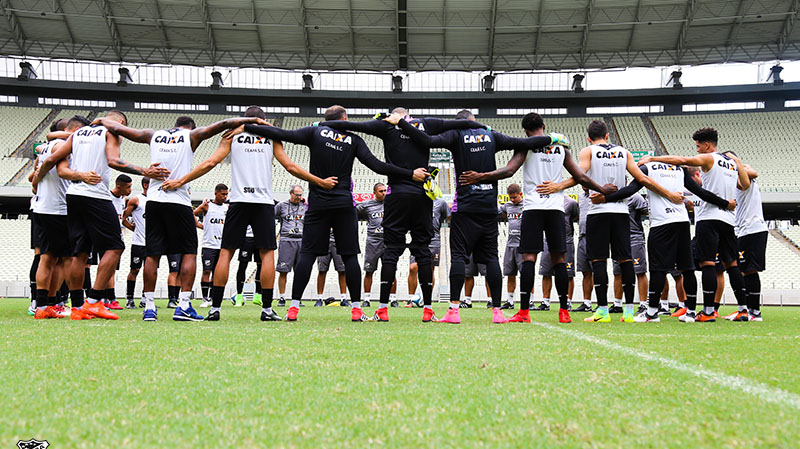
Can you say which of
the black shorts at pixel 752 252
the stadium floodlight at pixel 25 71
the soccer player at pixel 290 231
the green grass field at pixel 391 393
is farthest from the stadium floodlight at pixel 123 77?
the black shorts at pixel 752 252

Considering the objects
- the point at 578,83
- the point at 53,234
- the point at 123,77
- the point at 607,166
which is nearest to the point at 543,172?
the point at 607,166

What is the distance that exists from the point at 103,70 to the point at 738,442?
125 feet

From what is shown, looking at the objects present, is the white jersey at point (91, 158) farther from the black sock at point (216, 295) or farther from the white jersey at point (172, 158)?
the black sock at point (216, 295)

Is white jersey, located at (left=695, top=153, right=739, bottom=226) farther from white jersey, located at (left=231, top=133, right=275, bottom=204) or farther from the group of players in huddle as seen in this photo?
white jersey, located at (left=231, top=133, right=275, bottom=204)

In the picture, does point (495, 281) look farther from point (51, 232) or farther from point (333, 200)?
point (51, 232)

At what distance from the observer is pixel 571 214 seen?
11.0 metres

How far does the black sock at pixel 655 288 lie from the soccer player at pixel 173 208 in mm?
4594

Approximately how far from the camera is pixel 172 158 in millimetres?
5730

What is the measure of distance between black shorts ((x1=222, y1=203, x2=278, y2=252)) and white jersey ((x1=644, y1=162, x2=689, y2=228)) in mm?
4248

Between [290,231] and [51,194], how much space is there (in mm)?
5152

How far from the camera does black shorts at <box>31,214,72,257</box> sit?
20.4 feet

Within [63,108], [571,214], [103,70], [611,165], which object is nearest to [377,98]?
[103,70]

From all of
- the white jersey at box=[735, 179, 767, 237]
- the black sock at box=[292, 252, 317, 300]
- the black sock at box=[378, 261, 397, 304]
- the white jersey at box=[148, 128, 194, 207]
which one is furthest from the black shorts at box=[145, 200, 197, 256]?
the white jersey at box=[735, 179, 767, 237]

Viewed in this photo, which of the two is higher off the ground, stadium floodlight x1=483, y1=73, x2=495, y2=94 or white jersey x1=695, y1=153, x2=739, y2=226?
stadium floodlight x1=483, y1=73, x2=495, y2=94
